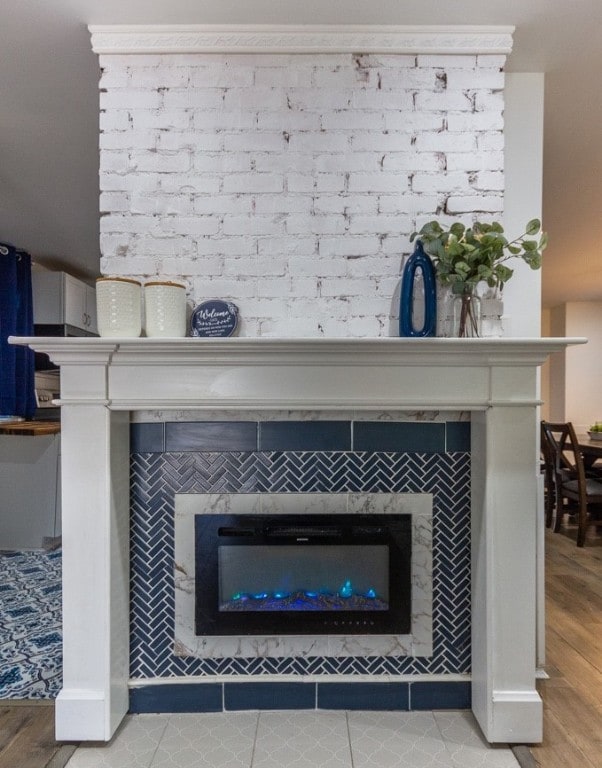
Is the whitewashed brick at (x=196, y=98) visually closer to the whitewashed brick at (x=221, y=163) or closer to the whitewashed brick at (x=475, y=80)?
the whitewashed brick at (x=221, y=163)

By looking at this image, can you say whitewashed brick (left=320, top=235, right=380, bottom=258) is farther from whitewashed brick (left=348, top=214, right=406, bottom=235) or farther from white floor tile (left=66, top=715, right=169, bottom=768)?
white floor tile (left=66, top=715, right=169, bottom=768)

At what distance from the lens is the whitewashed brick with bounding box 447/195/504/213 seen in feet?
5.95

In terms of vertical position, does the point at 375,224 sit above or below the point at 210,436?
above

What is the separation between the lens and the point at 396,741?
5.41 ft

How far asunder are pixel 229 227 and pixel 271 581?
50.1 inches

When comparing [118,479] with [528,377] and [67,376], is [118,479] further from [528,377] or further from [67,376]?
[528,377]

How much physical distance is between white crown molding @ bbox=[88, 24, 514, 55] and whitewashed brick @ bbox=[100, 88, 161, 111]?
135mm

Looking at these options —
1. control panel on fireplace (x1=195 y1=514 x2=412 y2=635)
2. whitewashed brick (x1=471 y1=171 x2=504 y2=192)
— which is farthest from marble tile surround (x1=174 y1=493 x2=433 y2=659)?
whitewashed brick (x1=471 y1=171 x2=504 y2=192)

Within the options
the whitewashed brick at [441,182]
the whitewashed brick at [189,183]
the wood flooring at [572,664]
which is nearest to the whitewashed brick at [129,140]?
the whitewashed brick at [189,183]

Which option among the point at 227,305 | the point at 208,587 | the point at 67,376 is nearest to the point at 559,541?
the point at 208,587

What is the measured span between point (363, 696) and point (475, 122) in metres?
2.08

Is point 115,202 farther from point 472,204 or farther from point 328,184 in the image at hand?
point 472,204

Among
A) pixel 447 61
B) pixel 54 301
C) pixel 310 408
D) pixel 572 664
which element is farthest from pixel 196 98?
pixel 54 301

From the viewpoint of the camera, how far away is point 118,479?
5.67 ft
